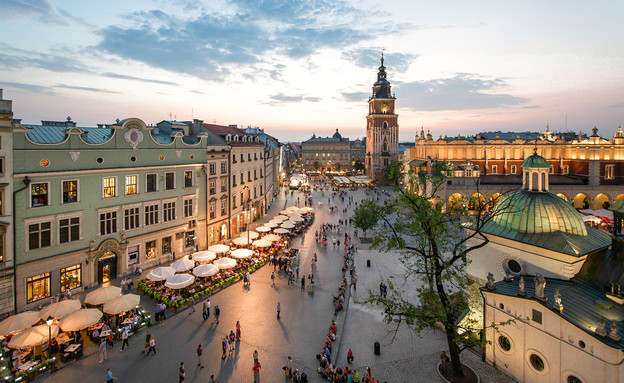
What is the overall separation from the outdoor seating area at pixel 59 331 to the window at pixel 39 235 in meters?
5.42

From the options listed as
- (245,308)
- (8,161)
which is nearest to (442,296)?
(245,308)

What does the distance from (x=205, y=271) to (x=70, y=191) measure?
11.6 m

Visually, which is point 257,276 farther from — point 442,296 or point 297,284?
point 442,296

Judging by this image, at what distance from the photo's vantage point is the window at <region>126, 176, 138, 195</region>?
95.6ft

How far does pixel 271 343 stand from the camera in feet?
65.1

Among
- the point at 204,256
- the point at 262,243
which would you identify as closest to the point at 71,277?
the point at 204,256

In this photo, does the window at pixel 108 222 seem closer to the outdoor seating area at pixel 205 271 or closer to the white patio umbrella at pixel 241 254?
the outdoor seating area at pixel 205 271

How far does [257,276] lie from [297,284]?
4124 millimetres

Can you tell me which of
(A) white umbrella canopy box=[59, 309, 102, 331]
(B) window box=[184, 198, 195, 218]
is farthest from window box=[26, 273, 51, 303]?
(B) window box=[184, 198, 195, 218]

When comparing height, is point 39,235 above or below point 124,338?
above

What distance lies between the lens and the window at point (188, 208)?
34.5 m

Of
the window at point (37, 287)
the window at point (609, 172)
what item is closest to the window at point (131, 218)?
the window at point (37, 287)

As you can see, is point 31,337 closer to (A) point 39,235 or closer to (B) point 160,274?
(A) point 39,235

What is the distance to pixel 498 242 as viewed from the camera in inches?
765
